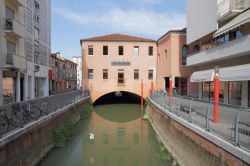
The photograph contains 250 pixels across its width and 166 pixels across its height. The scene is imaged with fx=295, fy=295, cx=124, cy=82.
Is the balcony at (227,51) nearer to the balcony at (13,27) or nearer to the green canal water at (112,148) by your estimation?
the green canal water at (112,148)

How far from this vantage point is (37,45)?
3027 centimetres

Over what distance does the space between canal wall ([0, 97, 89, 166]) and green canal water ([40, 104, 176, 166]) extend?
2.27 ft

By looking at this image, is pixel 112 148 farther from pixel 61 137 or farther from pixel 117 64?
pixel 117 64

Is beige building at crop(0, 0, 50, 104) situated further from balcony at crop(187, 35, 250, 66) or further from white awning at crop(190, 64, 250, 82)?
white awning at crop(190, 64, 250, 82)

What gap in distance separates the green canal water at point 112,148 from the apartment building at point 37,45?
7499 mm

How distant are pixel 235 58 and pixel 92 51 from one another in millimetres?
23142

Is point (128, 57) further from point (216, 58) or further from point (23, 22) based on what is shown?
point (216, 58)

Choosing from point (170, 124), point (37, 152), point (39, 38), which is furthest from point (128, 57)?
point (37, 152)

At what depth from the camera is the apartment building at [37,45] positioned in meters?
27.8

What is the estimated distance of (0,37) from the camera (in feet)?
71.4

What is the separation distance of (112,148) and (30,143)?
21.4 ft

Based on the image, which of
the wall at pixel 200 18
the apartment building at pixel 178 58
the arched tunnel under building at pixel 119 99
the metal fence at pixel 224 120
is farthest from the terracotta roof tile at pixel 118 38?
the metal fence at pixel 224 120

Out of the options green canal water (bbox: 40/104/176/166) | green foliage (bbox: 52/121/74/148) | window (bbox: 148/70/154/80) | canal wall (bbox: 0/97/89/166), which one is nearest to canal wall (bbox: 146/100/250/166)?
green canal water (bbox: 40/104/176/166)

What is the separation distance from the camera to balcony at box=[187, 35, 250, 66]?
628 inches
